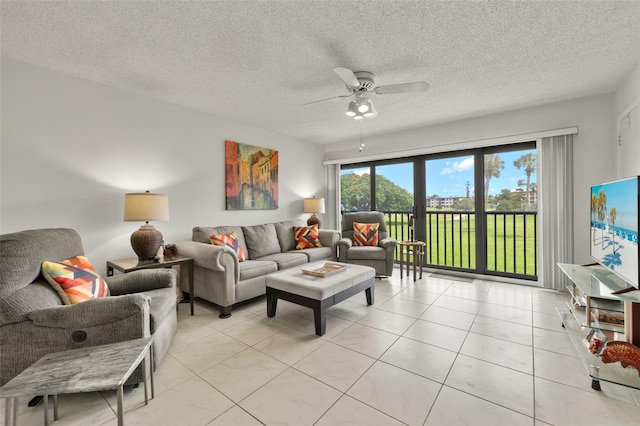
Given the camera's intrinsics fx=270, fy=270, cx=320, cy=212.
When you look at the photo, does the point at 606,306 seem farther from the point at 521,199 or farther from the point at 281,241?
the point at 281,241

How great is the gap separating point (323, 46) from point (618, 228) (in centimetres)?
259

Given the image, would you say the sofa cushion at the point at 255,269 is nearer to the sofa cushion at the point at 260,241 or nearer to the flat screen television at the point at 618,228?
the sofa cushion at the point at 260,241

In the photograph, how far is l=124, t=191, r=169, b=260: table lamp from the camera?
273 centimetres

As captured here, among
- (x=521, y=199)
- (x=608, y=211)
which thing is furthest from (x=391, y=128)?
(x=608, y=211)

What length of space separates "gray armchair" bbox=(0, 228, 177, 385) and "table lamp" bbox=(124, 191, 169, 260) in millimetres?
847

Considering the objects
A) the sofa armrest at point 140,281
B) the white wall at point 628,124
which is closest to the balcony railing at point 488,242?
the white wall at point 628,124

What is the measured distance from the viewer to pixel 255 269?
319 centimetres

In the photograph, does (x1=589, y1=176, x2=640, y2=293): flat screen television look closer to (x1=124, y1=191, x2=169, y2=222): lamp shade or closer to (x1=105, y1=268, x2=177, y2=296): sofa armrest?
Answer: (x1=105, y1=268, x2=177, y2=296): sofa armrest

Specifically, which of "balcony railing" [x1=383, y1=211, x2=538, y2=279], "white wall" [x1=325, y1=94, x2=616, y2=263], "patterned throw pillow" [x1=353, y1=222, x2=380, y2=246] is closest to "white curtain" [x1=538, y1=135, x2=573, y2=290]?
"white wall" [x1=325, y1=94, x2=616, y2=263]

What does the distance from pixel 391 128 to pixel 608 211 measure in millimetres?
3144

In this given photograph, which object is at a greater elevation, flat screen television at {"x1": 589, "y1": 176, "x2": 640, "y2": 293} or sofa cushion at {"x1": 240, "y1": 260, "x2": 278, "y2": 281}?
flat screen television at {"x1": 589, "y1": 176, "x2": 640, "y2": 293}

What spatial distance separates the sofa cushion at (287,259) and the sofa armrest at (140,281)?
4.75 feet

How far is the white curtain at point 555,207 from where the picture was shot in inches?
137

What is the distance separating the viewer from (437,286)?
3809 millimetres
